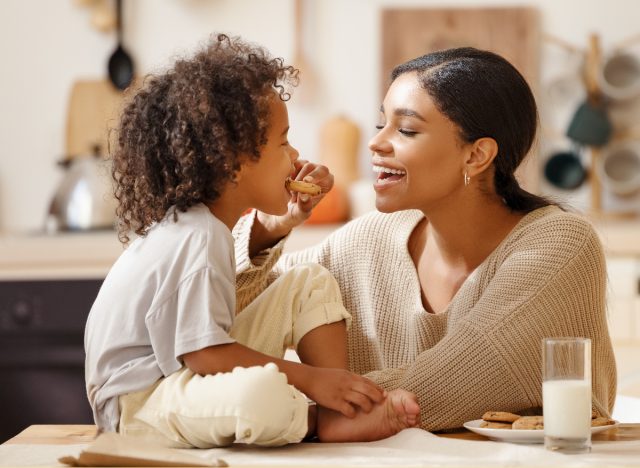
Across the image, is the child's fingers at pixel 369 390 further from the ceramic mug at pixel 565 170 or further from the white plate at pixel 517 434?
the ceramic mug at pixel 565 170

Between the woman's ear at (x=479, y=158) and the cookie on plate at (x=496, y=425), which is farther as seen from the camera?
the woman's ear at (x=479, y=158)

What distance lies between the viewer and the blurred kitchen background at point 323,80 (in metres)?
3.65

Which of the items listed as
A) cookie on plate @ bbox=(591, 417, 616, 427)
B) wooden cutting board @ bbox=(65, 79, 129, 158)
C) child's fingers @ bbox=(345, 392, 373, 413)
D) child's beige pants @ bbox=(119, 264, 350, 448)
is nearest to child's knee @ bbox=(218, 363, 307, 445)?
child's beige pants @ bbox=(119, 264, 350, 448)

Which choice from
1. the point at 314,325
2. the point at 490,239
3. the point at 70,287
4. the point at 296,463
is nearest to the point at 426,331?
the point at 490,239

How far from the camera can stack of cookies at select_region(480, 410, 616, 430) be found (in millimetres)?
1378

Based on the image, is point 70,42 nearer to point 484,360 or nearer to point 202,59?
point 202,59

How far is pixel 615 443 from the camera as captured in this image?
138 centimetres

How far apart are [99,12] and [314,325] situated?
102 inches

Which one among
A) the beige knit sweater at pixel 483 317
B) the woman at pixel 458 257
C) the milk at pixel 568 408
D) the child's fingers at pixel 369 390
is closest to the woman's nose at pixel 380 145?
the woman at pixel 458 257

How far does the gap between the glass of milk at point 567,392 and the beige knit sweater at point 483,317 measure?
0.21m

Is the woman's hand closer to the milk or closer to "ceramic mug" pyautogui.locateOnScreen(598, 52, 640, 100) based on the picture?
the milk

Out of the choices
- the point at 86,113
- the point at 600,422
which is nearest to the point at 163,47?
the point at 86,113

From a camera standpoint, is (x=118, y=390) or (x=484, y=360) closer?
(x=118, y=390)

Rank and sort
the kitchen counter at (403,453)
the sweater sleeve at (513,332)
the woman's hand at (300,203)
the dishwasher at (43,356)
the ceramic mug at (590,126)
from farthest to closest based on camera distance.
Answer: the ceramic mug at (590,126)
the dishwasher at (43,356)
the woman's hand at (300,203)
the sweater sleeve at (513,332)
the kitchen counter at (403,453)
